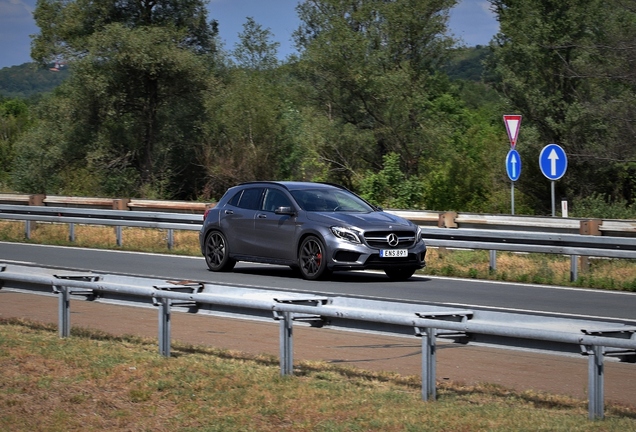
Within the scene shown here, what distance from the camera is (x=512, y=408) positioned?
712 cm

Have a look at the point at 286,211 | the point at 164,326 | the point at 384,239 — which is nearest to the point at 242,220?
the point at 286,211

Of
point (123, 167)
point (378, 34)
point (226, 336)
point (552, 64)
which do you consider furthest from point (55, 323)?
point (123, 167)

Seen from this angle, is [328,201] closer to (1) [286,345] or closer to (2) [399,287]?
(2) [399,287]

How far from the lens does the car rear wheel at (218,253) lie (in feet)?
57.8

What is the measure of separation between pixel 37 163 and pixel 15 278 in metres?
31.2

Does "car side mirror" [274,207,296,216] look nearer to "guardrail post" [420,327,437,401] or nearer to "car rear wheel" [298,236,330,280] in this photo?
"car rear wheel" [298,236,330,280]

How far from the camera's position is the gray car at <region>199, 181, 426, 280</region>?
15648mm

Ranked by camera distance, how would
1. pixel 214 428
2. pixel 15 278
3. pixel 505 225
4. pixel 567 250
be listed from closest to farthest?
pixel 214 428 → pixel 15 278 → pixel 567 250 → pixel 505 225

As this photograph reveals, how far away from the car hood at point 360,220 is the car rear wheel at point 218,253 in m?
2.10

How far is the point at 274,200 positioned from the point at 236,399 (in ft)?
32.6

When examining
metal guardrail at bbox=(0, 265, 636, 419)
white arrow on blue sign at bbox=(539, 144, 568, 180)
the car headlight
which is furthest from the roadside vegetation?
metal guardrail at bbox=(0, 265, 636, 419)

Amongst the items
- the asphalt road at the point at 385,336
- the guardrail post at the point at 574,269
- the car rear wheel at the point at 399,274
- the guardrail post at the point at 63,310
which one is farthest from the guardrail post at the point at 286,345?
the guardrail post at the point at 574,269

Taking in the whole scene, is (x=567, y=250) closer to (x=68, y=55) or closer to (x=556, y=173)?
(x=556, y=173)

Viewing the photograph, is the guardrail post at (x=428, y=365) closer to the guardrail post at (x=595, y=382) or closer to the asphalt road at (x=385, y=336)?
the asphalt road at (x=385, y=336)
